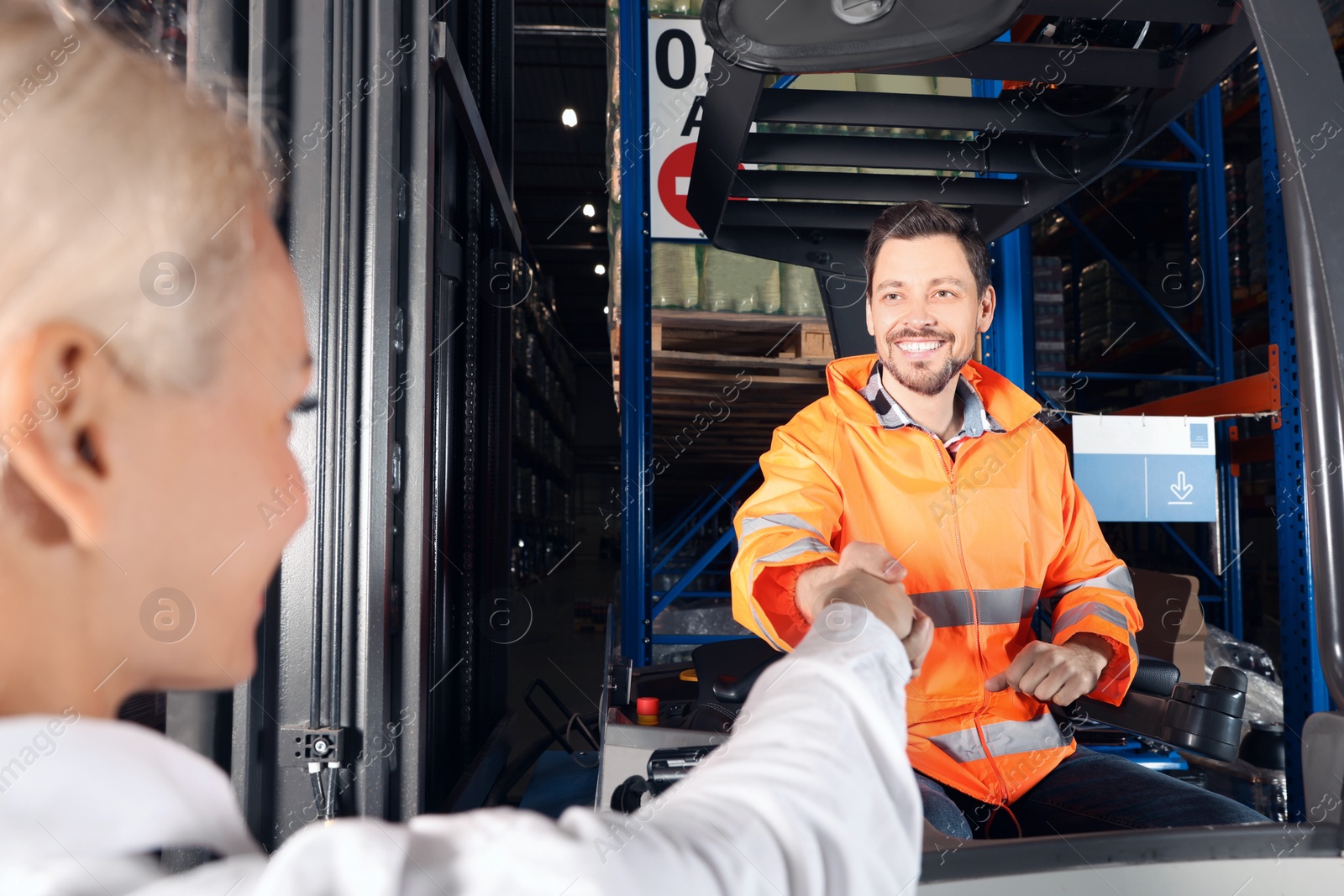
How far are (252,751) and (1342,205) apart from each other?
67.9 inches

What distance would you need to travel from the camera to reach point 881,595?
830mm

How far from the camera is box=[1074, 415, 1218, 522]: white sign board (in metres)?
2.89

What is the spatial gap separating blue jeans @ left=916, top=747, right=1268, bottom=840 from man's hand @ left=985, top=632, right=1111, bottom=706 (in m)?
0.22

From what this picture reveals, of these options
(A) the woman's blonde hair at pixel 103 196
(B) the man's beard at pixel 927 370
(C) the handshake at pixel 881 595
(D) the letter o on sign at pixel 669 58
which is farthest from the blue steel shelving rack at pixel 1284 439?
(D) the letter o on sign at pixel 669 58

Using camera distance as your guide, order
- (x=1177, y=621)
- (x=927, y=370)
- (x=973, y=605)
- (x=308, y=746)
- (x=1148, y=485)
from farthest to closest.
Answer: (x=1177, y=621) → (x=1148, y=485) → (x=927, y=370) → (x=973, y=605) → (x=308, y=746)

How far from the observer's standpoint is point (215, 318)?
509 millimetres

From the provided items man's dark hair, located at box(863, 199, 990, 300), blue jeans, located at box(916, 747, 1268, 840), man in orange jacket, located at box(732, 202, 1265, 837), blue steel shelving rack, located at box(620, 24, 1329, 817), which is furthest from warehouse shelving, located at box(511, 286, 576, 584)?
blue jeans, located at box(916, 747, 1268, 840)

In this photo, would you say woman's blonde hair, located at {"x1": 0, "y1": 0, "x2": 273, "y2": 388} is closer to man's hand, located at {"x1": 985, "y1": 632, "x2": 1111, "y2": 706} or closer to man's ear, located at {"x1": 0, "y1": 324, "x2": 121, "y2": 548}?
man's ear, located at {"x1": 0, "y1": 324, "x2": 121, "y2": 548}

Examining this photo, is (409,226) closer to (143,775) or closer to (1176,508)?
(143,775)

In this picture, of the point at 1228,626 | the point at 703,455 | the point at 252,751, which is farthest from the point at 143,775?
the point at 1228,626

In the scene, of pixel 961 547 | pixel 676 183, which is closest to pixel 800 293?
pixel 676 183

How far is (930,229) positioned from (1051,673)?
102cm

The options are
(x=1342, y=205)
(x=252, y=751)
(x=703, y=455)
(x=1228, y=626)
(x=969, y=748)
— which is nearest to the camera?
(x=1342, y=205)

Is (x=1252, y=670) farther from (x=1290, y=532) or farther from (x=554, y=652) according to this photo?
(x=554, y=652)
